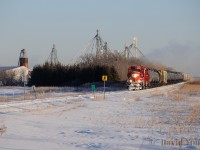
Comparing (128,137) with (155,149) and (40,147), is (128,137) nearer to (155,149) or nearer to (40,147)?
(155,149)

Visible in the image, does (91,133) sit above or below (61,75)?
below

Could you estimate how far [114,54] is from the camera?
100125 mm

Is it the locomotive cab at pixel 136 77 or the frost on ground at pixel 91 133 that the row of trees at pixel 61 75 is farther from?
the frost on ground at pixel 91 133

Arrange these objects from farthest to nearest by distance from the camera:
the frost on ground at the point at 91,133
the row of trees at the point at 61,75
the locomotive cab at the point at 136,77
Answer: the row of trees at the point at 61,75
the locomotive cab at the point at 136,77
the frost on ground at the point at 91,133

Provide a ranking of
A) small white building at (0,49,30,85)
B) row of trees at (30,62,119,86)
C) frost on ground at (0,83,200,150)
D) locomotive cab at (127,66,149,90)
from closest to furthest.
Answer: frost on ground at (0,83,200,150) < locomotive cab at (127,66,149,90) < row of trees at (30,62,119,86) < small white building at (0,49,30,85)

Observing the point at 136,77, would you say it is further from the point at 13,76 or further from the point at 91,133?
the point at 13,76

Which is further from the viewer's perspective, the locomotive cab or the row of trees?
the row of trees

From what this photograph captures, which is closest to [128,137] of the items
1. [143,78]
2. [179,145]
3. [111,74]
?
[179,145]

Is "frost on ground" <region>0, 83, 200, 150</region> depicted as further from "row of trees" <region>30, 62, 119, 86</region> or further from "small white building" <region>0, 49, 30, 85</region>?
"small white building" <region>0, 49, 30, 85</region>

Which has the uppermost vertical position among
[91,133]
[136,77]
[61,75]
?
[61,75]

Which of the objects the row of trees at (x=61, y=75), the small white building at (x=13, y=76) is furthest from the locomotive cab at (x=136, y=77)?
the small white building at (x=13, y=76)

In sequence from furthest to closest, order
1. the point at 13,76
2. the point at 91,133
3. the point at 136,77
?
the point at 13,76 → the point at 136,77 → the point at 91,133

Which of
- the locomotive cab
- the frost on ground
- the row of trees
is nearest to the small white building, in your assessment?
the row of trees

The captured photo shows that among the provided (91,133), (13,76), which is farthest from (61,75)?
(91,133)
